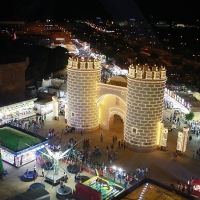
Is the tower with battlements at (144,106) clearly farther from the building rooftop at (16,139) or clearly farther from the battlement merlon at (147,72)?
the building rooftop at (16,139)

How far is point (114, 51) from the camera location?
103062 mm

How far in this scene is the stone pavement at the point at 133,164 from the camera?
24.0 m

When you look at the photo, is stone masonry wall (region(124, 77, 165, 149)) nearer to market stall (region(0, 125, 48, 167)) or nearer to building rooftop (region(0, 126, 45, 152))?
market stall (region(0, 125, 48, 167))

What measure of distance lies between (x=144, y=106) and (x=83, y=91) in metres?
7.41

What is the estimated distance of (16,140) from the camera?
89.7ft

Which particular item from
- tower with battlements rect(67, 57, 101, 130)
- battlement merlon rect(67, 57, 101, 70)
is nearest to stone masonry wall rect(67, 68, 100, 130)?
tower with battlements rect(67, 57, 101, 130)

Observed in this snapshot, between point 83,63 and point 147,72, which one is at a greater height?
point 83,63

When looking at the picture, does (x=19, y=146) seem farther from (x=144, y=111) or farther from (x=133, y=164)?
(x=144, y=111)

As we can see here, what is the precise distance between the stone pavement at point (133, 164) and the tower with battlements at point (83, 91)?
143 cm

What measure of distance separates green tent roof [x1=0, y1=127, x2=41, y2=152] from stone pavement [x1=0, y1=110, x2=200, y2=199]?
5.48 ft

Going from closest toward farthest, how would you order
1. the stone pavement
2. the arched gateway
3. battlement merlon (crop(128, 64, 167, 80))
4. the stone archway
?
1. the stone pavement
2. battlement merlon (crop(128, 64, 167, 80))
3. the arched gateway
4. the stone archway

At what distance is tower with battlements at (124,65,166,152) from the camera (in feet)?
98.2

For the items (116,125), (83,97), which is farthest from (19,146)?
(116,125)

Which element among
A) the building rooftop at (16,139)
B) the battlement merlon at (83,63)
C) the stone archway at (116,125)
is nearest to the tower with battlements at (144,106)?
the stone archway at (116,125)
